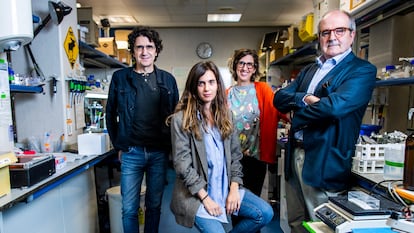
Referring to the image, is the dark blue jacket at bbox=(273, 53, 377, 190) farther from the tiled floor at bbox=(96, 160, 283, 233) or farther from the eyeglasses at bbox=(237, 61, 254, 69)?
the tiled floor at bbox=(96, 160, 283, 233)

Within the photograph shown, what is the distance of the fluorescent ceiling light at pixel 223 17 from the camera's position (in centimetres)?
490

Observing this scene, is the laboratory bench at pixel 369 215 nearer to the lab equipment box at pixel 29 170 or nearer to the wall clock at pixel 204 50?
the lab equipment box at pixel 29 170

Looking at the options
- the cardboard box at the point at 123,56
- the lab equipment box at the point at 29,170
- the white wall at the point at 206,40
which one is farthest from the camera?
the white wall at the point at 206,40

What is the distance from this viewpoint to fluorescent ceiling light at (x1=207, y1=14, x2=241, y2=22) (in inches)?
193

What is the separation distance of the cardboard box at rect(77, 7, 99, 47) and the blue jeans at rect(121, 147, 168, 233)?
1.60 meters

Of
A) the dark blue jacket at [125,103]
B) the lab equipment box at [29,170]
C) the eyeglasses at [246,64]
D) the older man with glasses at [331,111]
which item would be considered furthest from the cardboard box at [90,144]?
the older man with glasses at [331,111]

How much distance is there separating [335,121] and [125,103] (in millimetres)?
1270

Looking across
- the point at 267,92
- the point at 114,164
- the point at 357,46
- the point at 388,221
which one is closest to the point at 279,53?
the point at 357,46

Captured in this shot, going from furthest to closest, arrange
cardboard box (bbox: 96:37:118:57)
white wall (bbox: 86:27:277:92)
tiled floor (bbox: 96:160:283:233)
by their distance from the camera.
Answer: white wall (bbox: 86:27:277:92), cardboard box (bbox: 96:37:118:57), tiled floor (bbox: 96:160:283:233)

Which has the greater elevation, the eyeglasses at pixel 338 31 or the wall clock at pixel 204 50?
the wall clock at pixel 204 50

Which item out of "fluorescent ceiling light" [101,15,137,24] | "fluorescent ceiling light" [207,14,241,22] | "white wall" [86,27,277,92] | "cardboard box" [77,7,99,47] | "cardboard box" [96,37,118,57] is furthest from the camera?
"white wall" [86,27,277,92]

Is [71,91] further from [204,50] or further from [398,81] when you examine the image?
[204,50]

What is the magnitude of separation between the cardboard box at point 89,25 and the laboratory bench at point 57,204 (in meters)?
1.37

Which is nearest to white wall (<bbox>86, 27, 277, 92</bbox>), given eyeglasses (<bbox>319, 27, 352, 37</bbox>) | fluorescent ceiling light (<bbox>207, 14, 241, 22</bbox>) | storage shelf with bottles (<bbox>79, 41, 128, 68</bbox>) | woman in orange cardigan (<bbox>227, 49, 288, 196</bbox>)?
fluorescent ceiling light (<bbox>207, 14, 241, 22</bbox>)
